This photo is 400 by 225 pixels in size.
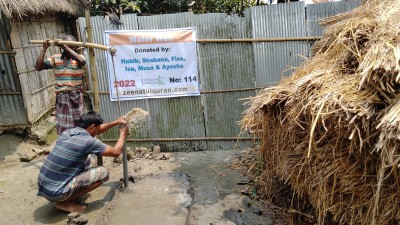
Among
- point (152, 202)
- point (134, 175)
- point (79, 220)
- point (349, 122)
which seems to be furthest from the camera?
point (134, 175)

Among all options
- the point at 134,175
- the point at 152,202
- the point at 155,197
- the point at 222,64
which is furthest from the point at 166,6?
the point at 152,202

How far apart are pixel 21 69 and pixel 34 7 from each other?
3.97 feet

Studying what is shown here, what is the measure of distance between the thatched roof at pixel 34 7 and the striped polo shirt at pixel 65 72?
144cm

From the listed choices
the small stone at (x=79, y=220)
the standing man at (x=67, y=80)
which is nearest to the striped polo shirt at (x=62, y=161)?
the small stone at (x=79, y=220)

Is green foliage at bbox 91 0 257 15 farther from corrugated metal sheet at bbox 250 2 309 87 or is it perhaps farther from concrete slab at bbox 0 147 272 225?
concrete slab at bbox 0 147 272 225

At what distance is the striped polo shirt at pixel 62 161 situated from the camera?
145 inches

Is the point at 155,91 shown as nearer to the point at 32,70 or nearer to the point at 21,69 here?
the point at 21,69

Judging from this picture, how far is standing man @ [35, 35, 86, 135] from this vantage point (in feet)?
15.0

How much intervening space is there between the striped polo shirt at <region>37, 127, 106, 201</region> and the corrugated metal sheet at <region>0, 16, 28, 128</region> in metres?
2.91

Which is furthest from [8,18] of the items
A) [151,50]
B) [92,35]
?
[151,50]

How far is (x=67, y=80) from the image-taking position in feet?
15.4

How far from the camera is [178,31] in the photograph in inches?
209

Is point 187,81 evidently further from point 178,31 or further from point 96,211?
point 96,211


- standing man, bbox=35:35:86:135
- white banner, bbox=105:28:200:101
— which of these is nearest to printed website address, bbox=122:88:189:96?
white banner, bbox=105:28:200:101
